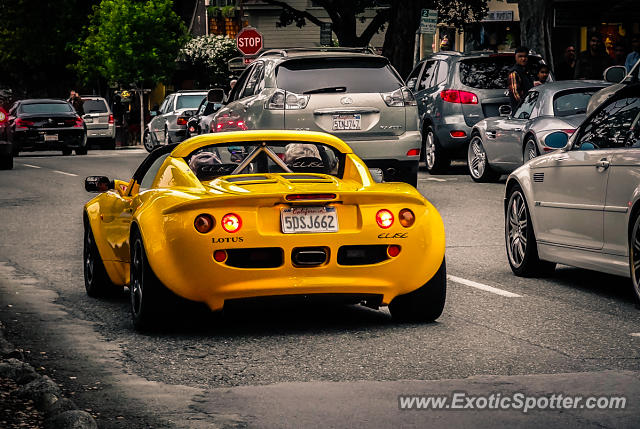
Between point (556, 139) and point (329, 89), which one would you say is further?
point (329, 89)

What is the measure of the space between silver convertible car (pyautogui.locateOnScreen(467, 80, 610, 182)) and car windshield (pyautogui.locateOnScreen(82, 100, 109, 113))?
29.3 metres

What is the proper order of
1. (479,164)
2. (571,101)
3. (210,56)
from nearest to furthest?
(571,101) < (479,164) < (210,56)

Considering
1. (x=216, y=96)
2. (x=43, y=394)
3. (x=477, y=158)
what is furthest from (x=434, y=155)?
(x=43, y=394)

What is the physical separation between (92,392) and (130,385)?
0.22m

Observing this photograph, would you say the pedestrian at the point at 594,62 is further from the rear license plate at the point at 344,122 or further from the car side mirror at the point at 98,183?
the car side mirror at the point at 98,183

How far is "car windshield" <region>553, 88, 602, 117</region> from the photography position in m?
18.3

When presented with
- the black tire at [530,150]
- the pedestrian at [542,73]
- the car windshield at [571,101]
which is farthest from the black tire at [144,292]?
the pedestrian at [542,73]

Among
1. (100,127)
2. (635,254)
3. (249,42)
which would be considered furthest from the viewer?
(100,127)

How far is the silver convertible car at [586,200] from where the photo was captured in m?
8.94

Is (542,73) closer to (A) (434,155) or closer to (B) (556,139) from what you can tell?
(A) (434,155)

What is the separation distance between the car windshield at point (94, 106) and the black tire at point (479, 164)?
93.4ft

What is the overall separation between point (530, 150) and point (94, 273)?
32.4 ft

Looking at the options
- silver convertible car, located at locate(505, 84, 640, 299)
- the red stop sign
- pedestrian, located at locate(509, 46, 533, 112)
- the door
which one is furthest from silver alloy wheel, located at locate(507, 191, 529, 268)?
the red stop sign

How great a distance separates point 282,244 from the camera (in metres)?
7.76
